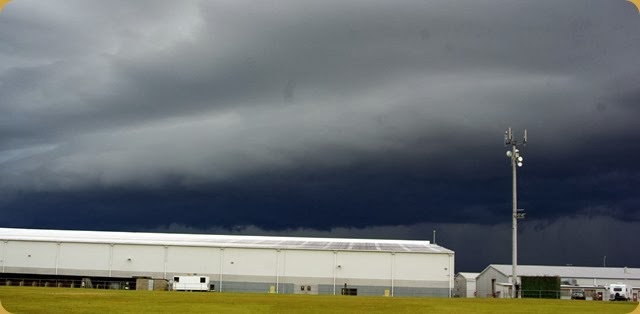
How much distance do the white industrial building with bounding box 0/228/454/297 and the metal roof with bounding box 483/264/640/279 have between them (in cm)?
3613

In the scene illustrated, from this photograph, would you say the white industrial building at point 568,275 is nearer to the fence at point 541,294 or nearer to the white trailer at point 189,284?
→ the fence at point 541,294

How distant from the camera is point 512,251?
92.9m

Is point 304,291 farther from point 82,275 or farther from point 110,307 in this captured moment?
point 110,307

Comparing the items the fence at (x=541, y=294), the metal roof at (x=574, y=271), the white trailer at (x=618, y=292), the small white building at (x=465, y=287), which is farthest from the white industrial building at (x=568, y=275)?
the fence at (x=541, y=294)

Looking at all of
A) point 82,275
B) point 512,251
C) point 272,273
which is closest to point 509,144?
point 512,251

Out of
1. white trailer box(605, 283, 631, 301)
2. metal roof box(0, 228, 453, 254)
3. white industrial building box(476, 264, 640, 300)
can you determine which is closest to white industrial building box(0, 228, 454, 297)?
metal roof box(0, 228, 453, 254)

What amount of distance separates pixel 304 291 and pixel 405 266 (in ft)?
52.5

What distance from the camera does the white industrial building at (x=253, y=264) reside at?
102125 millimetres

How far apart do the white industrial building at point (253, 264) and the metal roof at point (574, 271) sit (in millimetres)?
36127

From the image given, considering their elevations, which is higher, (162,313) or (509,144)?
(509,144)

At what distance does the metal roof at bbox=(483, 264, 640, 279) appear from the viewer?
137875 mm

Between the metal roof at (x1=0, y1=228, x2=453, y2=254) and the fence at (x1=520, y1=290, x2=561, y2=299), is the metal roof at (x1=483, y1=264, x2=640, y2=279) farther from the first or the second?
the fence at (x1=520, y1=290, x2=561, y2=299)

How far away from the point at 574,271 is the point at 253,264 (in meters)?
78.0

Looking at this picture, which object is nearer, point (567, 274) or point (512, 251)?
point (512, 251)
